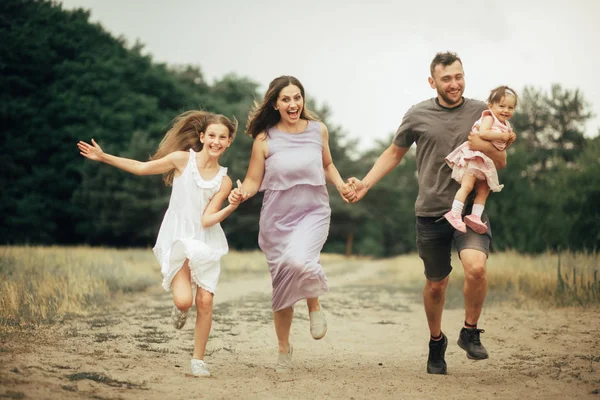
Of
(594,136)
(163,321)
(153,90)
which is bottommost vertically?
(163,321)

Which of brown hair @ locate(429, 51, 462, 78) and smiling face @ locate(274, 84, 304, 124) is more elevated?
brown hair @ locate(429, 51, 462, 78)

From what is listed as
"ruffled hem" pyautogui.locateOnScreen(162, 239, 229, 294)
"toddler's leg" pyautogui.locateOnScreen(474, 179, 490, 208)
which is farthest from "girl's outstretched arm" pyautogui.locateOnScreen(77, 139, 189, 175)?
"toddler's leg" pyautogui.locateOnScreen(474, 179, 490, 208)

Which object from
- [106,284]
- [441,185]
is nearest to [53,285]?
[106,284]

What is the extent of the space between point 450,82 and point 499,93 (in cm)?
44

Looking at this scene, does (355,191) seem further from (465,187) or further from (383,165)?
(465,187)

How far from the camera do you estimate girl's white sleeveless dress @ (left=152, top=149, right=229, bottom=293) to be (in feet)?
20.1

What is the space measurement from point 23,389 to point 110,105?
41943 millimetres

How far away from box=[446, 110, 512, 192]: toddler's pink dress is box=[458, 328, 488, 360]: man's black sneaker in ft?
4.21

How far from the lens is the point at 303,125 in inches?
264

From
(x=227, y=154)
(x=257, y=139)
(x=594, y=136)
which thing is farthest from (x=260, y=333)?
(x=227, y=154)

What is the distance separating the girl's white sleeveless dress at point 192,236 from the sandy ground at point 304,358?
884 millimetres

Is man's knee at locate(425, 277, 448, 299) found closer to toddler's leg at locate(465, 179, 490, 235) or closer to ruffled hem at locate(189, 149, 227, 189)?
toddler's leg at locate(465, 179, 490, 235)

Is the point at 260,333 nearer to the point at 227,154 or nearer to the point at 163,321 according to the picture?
the point at 163,321

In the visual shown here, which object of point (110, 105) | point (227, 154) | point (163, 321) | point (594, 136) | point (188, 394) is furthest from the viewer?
point (110, 105)
